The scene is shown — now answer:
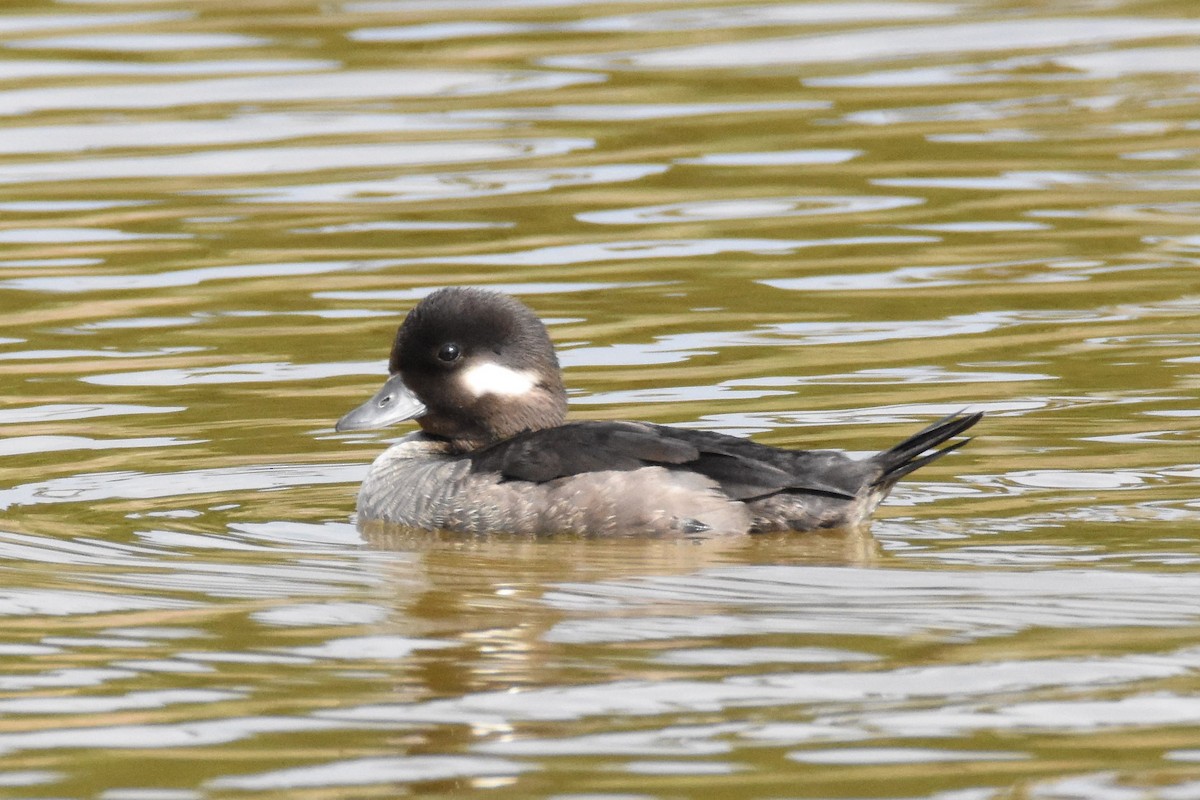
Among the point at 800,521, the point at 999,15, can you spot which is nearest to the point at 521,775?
the point at 800,521

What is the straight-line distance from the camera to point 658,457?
7609mm

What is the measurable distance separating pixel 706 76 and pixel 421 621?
983 centimetres

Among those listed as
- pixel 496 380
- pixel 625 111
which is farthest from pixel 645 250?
pixel 496 380

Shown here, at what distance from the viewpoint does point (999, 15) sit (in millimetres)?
17656

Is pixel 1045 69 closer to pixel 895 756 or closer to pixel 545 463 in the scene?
pixel 545 463

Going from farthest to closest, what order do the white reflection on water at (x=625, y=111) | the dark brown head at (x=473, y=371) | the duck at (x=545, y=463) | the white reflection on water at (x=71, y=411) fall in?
the white reflection on water at (x=625, y=111), the white reflection on water at (x=71, y=411), the dark brown head at (x=473, y=371), the duck at (x=545, y=463)

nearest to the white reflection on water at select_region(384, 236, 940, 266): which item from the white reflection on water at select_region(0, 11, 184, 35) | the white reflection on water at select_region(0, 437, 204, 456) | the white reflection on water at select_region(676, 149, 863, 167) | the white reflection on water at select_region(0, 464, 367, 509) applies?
the white reflection on water at select_region(676, 149, 863, 167)

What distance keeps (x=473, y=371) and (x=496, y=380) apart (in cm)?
8

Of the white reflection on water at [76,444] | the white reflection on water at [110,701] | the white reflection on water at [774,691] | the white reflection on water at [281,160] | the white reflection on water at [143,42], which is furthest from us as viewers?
the white reflection on water at [143,42]

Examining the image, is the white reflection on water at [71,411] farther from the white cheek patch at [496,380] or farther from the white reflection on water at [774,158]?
the white reflection on water at [774,158]

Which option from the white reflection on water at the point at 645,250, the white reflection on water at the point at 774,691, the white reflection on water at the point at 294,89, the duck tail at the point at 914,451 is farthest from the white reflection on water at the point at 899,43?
the white reflection on water at the point at 774,691

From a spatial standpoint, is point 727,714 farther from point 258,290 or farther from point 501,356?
point 258,290

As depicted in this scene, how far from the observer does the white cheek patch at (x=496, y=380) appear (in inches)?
330

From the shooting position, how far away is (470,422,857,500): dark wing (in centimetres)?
755
